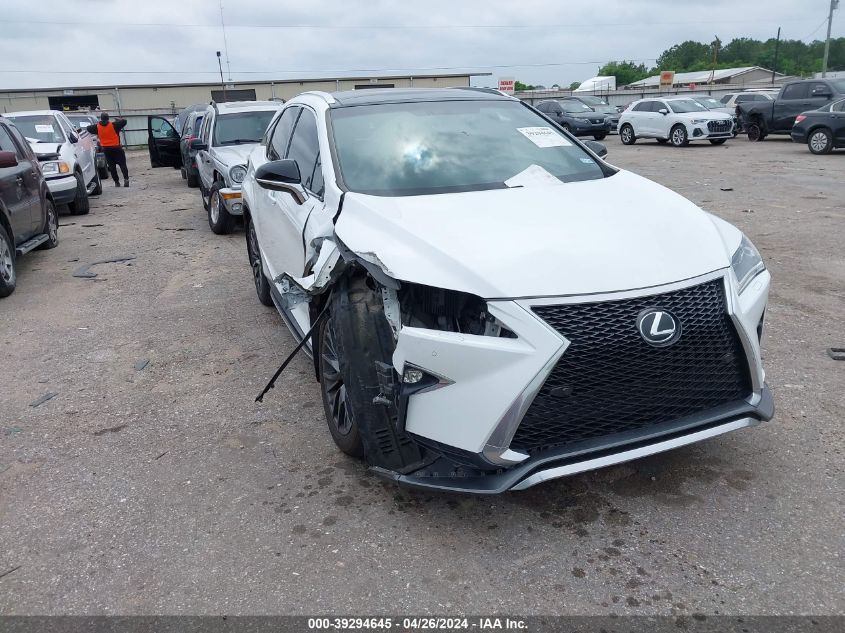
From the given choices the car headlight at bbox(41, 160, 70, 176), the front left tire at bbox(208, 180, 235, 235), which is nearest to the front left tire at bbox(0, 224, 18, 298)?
the front left tire at bbox(208, 180, 235, 235)

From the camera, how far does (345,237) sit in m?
3.34

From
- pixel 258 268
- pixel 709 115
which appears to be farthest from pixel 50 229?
pixel 709 115

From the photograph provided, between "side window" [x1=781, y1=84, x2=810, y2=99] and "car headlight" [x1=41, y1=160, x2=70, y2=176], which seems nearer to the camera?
"car headlight" [x1=41, y1=160, x2=70, y2=176]

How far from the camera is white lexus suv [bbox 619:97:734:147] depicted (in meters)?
22.2

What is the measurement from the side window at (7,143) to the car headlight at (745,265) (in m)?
8.62

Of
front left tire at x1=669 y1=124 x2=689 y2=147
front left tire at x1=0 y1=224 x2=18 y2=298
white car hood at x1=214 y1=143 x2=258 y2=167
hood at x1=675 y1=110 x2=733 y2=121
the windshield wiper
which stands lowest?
front left tire at x1=669 y1=124 x2=689 y2=147

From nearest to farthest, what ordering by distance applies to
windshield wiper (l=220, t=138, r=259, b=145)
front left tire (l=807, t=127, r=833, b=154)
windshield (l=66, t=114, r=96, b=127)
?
windshield wiper (l=220, t=138, r=259, b=145) < front left tire (l=807, t=127, r=833, b=154) < windshield (l=66, t=114, r=96, b=127)

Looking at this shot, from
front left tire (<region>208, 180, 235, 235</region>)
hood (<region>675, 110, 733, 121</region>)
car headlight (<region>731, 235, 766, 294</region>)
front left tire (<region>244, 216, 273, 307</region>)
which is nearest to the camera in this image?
car headlight (<region>731, 235, 766, 294</region>)

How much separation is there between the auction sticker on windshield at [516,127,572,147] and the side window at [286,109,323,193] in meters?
1.33

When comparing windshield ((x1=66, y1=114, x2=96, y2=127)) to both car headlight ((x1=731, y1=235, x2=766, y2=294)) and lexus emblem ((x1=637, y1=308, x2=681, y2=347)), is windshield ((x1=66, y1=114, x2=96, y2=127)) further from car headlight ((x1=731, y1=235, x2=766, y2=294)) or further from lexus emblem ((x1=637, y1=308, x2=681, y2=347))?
lexus emblem ((x1=637, y1=308, x2=681, y2=347))

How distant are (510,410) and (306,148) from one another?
2689 millimetres

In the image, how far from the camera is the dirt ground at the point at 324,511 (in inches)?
108

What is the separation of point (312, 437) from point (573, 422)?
5.74 ft

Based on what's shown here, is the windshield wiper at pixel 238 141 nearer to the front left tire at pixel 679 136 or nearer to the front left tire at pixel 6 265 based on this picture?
the front left tire at pixel 6 265
